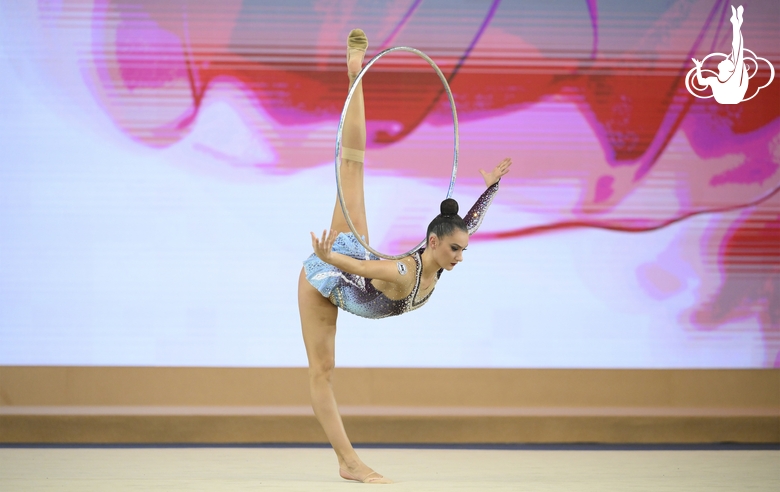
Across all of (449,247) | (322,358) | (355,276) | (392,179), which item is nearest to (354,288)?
(355,276)

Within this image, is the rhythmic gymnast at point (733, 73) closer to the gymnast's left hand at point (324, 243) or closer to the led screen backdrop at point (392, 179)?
the led screen backdrop at point (392, 179)

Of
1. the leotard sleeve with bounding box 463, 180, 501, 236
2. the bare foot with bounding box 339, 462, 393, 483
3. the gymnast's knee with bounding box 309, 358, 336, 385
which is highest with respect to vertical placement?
the leotard sleeve with bounding box 463, 180, 501, 236

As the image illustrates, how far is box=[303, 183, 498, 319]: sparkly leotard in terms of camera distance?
10.3 feet

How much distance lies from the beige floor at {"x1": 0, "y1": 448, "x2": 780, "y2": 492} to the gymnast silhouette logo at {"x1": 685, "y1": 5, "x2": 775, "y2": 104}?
6.76 feet

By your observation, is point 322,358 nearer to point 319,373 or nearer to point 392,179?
point 319,373

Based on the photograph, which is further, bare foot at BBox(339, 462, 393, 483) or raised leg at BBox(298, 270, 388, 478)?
raised leg at BBox(298, 270, 388, 478)

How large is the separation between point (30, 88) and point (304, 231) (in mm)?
1714

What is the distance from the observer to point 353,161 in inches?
133

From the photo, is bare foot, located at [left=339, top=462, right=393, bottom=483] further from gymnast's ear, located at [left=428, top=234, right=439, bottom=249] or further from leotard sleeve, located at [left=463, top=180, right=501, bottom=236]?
leotard sleeve, located at [left=463, top=180, right=501, bottom=236]

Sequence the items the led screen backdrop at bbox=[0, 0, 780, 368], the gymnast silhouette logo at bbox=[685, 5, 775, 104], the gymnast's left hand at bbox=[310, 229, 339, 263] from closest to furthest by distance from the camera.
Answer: the gymnast's left hand at bbox=[310, 229, 339, 263] → the led screen backdrop at bbox=[0, 0, 780, 368] → the gymnast silhouette logo at bbox=[685, 5, 775, 104]

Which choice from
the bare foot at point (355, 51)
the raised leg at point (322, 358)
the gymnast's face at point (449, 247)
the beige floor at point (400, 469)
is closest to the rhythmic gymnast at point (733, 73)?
the beige floor at point (400, 469)

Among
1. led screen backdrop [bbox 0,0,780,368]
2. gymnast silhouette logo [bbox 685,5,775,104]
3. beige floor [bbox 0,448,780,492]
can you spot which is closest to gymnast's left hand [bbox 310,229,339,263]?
beige floor [bbox 0,448,780,492]

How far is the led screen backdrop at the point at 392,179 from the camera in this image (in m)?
4.74

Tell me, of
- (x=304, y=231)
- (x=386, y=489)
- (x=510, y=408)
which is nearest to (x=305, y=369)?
(x=304, y=231)
